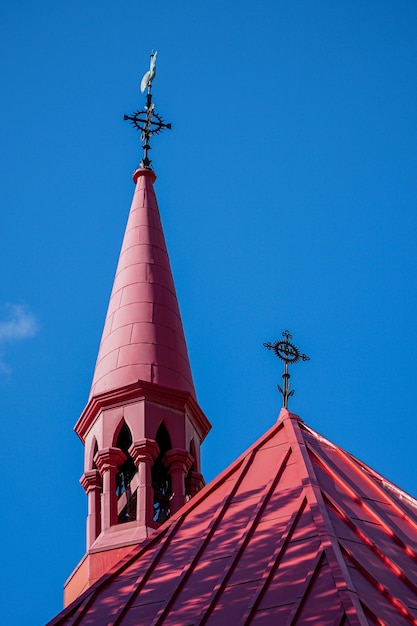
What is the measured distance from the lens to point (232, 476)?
1756 centimetres

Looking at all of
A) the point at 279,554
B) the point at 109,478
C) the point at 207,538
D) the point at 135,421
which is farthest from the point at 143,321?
the point at 279,554

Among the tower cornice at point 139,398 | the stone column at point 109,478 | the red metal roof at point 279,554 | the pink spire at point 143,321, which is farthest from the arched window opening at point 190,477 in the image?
the red metal roof at point 279,554

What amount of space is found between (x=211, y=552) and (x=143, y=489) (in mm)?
5559

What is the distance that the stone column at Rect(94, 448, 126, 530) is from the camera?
840 inches

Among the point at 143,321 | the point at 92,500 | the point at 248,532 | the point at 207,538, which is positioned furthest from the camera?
the point at 143,321

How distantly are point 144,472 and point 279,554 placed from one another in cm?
682

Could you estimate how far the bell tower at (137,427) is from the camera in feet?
69.6

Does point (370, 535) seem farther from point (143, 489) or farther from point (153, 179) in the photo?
point (153, 179)

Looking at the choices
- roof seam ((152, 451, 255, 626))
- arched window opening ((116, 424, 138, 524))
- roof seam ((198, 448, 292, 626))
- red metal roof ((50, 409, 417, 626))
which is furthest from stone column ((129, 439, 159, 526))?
roof seam ((198, 448, 292, 626))

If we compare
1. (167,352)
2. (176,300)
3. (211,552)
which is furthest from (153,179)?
(211,552)

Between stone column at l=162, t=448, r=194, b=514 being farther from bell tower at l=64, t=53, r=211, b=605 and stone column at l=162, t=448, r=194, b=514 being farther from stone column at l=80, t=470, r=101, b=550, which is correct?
stone column at l=80, t=470, r=101, b=550

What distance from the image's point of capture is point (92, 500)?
2208cm

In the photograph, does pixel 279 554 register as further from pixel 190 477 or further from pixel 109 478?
pixel 190 477

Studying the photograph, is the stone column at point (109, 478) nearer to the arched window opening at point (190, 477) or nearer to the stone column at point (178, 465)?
the stone column at point (178, 465)
